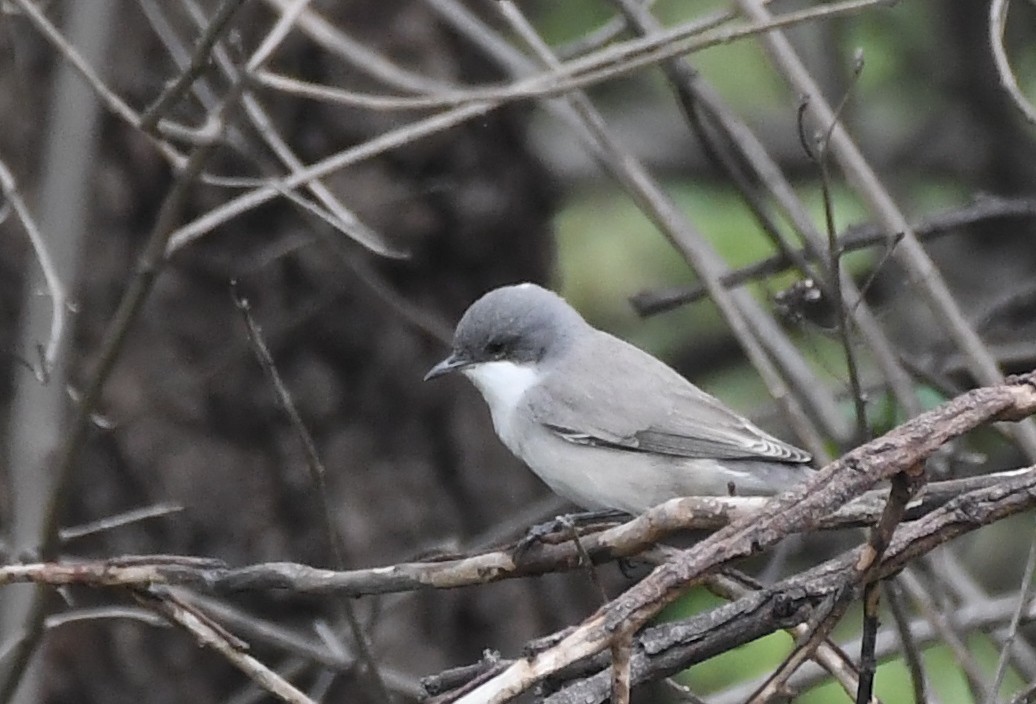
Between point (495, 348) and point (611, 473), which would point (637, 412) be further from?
point (495, 348)

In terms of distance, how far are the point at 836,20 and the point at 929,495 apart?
3.39 m

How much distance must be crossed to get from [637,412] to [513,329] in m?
0.51

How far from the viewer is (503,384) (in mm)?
4832

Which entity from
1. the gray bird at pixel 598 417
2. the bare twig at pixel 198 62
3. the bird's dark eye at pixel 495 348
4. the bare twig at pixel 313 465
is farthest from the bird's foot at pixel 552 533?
the bird's dark eye at pixel 495 348

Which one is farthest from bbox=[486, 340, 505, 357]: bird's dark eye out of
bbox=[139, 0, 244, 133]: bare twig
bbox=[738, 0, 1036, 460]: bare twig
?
bbox=[139, 0, 244, 133]: bare twig

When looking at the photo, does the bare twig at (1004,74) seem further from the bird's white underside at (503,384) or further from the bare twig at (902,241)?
the bird's white underside at (503,384)

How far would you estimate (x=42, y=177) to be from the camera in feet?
14.7

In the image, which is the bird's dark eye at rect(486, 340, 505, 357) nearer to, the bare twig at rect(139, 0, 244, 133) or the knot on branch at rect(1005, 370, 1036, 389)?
the bare twig at rect(139, 0, 244, 133)

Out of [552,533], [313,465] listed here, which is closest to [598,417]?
[313,465]

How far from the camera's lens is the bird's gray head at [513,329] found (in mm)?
4754

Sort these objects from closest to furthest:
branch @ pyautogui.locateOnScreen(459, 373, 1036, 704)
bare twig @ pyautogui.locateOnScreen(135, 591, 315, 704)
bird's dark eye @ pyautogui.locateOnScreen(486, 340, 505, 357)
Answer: branch @ pyautogui.locateOnScreen(459, 373, 1036, 704) < bare twig @ pyautogui.locateOnScreen(135, 591, 315, 704) < bird's dark eye @ pyautogui.locateOnScreen(486, 340, 505, 357)

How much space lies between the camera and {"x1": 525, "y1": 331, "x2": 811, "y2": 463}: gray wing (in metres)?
4.56

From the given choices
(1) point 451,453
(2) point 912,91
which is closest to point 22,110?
(1) point 451,453

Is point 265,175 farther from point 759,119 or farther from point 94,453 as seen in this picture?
point 759,119
